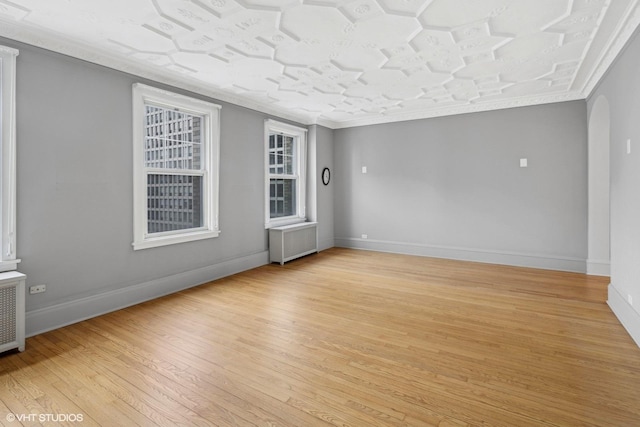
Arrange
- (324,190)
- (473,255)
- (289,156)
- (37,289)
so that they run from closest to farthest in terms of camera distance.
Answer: (37,289)
(473,255)
(289,156)
(324,190)

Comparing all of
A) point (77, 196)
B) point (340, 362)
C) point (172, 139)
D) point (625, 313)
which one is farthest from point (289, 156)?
point (625, 313)

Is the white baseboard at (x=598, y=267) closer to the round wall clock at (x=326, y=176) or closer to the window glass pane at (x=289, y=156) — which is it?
the round wall clock at (x=326, y=176)

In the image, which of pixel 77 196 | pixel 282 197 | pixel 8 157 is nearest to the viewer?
pixel 8 157

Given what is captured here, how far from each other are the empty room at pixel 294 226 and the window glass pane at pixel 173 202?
0.11 feet

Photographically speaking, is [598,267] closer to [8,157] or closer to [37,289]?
[37,289]

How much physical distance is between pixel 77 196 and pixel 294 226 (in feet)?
11.2

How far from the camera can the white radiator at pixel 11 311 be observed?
2572mm

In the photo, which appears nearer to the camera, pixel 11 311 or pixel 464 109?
pixel 11 311

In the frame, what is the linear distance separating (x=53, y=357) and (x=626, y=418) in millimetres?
3894

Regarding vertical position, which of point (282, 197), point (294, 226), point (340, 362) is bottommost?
point (340, 362)

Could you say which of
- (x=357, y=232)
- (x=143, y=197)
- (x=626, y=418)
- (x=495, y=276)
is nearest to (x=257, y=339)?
(x=143, y=197)

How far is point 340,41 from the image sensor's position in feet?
10.4

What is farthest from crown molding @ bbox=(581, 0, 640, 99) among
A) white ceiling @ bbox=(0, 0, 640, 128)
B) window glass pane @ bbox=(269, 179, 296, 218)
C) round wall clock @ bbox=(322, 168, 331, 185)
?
window glass pane @ bbox=(269, 179, 296, 218)

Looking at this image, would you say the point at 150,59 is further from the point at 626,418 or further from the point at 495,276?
the point at 495,276
